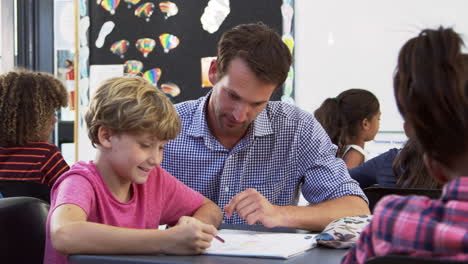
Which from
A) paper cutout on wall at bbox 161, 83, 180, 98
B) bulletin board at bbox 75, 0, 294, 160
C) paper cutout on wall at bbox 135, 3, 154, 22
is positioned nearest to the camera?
bulletin board at bbox 75, 0, 294, 160

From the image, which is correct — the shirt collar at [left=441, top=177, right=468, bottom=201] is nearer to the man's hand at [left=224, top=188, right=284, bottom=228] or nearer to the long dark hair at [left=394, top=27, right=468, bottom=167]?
the long dark hair at [left=394, top=27, right=468, bottom=167]

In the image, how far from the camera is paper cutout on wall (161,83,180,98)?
4324mm

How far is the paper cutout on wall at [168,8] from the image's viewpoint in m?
4.36

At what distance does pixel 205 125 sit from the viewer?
2.08 meters

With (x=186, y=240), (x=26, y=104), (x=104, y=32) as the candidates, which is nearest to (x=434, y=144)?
(x=186, y=240)

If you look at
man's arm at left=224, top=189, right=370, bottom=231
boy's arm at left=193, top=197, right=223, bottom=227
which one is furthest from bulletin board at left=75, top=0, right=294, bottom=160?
boy's arm at left=193, top=197, right=223, bottom=227

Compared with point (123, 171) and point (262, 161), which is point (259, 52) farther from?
point (123, 171)

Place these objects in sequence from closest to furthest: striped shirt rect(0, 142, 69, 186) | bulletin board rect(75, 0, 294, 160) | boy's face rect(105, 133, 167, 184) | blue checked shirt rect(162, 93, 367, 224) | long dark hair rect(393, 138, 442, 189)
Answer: boy's face rect(105, 133, 167, 184) < blue checked shirt rect(162, 93, 367, 224) < long dark hair rect(393, 138, 442, 189) < striped shirt rect(0, 142, 69, 186) < bulletin board rect(75, 0, 294, 160)

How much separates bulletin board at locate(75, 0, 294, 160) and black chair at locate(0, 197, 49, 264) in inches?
105

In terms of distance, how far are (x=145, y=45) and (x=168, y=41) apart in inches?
7.0

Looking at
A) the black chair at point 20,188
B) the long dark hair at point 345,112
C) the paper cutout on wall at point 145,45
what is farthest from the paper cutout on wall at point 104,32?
the black chair at point 20,188

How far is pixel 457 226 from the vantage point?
0.85 metres

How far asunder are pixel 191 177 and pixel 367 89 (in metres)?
2.12

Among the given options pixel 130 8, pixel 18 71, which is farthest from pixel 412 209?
pixel 130 8
